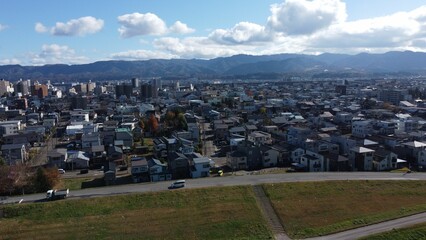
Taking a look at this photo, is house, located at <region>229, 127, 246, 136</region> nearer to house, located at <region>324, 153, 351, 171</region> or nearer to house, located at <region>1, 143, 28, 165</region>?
house, located at <region>324, 153, 351, 171</region>

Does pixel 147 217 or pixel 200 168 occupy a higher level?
pixel 200 168

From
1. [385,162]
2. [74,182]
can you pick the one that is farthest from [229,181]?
[385,162]

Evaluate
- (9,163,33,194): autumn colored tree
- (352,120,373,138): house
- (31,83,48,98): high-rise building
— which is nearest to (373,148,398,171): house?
(352,120,373,138): house

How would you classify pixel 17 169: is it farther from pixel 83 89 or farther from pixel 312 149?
pixel 83 89

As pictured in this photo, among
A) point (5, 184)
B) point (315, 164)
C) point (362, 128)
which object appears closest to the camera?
point (5, 184)

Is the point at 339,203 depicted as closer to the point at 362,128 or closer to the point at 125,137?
the point at 362,128

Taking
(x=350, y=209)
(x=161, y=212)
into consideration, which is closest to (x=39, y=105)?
(x=161, y=212)

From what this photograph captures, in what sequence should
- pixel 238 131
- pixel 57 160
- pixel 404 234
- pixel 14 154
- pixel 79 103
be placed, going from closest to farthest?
1. pixel 404 234
2. pixel 57 160
3. pixel 14 154
4. pixel 238 131
5. pixel 79 103
